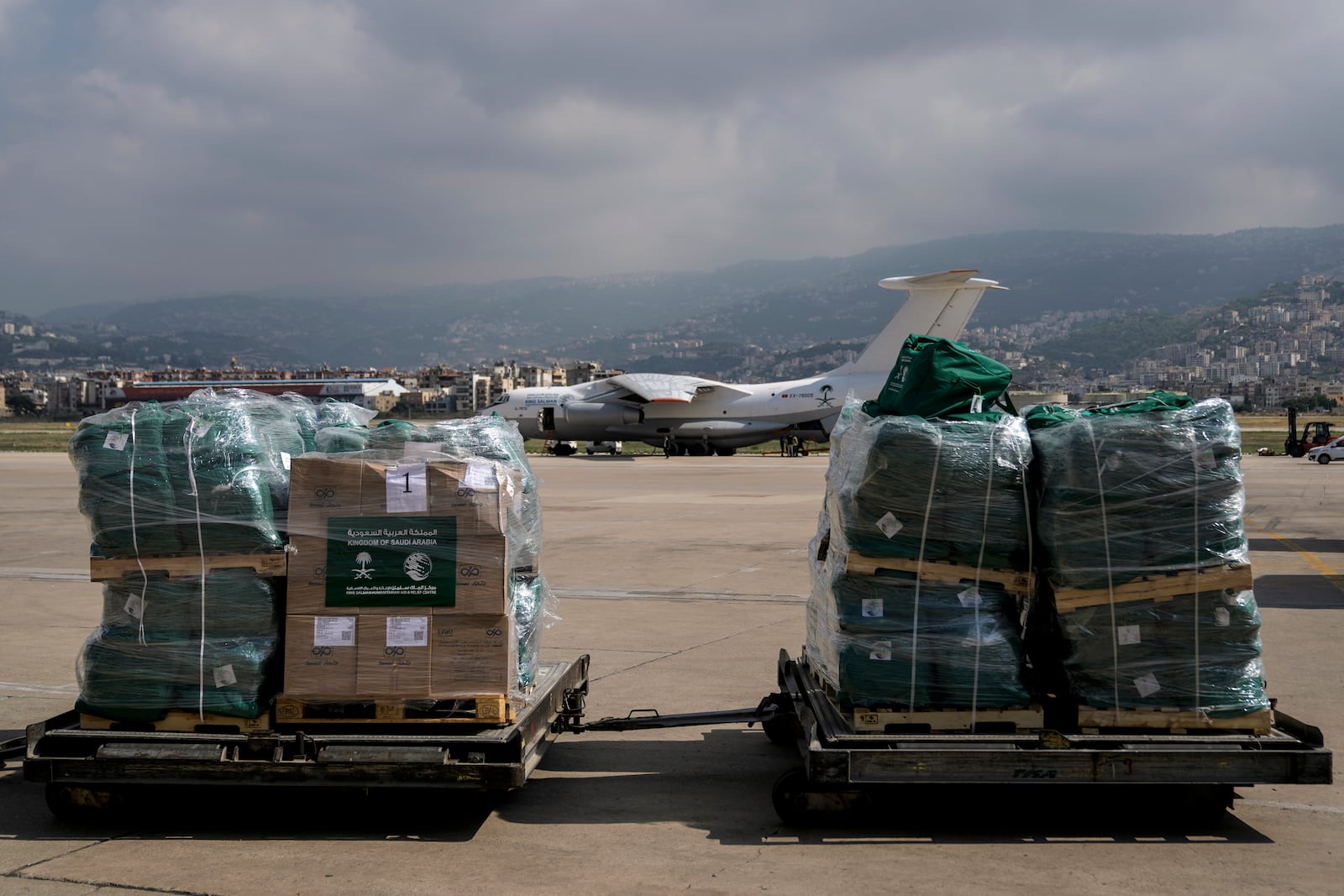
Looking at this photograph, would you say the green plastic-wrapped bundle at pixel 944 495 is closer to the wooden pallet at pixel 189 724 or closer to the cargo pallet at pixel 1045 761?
the cargo pallet at pixel 1045 761

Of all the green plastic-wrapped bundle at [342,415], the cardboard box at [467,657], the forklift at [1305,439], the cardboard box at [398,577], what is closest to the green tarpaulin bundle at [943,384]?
the cardboard box at [398,577]

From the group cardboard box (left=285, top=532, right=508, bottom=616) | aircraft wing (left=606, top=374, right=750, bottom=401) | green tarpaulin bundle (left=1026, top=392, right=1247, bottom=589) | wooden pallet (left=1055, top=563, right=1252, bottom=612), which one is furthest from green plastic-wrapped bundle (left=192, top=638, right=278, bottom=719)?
aircraft wing (left=606, top=374, right=750, bottom=401)

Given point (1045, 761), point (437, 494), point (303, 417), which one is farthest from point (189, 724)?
point (1045, 761)

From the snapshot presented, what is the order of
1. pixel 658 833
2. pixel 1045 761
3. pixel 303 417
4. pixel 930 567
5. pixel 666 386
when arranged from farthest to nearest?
1. pixel 666 386
2. pixel 303 417
3. pixel 930 567
4. pixel 658 833
5. pixel 1045 761

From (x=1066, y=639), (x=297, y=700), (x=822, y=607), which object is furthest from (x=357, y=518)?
(x=1066, y=639)

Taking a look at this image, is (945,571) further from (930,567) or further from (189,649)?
(189,649)

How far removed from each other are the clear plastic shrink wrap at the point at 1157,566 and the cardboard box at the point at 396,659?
3.15 meters

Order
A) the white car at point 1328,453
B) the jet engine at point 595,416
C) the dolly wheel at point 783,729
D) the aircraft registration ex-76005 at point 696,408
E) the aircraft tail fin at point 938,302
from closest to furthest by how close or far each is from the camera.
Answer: the dolly wheel at point 783,729 → the white car at point 1328,453 → the aircraft tail fin at point 938,302 → the aircraft registration ex-76005 at point 696,408 → the jet engine at point 595,416

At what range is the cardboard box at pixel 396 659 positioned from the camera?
557 cm

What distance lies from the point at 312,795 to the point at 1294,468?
39.8 meters

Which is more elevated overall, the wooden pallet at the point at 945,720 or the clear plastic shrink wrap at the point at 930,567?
the clear plastic shrink wrap at the point at 930,567

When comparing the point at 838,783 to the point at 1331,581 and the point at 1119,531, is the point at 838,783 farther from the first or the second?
the point at 1331,581

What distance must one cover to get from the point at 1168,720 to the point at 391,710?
379cm

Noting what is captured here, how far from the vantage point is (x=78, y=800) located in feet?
18.3
